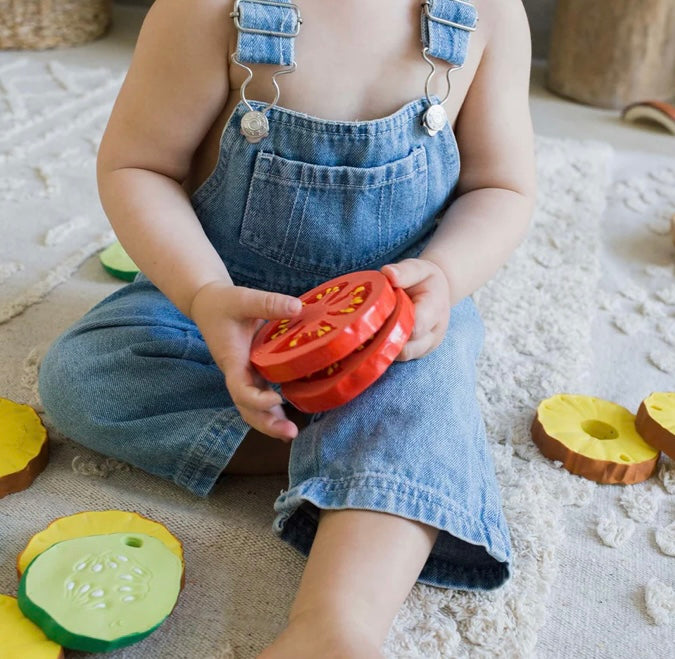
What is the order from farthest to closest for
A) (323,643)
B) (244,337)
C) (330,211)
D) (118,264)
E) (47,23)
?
(47,23)
(118,264)
(330,211)
(244,337)
(323,643)

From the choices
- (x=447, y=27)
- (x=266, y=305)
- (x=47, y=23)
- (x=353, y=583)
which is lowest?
(x=47, y=23)

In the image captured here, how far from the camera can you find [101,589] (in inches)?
19.4

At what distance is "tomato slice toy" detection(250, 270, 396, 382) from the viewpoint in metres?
0.49

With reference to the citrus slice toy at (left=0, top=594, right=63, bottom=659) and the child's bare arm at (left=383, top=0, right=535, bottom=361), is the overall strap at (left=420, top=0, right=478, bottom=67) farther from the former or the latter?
the citrus slice toy at (left=0, top=594, right=63, bottom=659)

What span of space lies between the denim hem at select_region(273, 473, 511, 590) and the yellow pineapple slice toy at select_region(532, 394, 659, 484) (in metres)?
0.14

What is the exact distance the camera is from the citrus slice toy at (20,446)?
610mm

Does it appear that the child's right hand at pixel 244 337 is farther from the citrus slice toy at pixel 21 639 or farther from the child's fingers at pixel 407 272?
the citrus slice toy at pixel 21 639

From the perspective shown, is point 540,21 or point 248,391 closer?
point 248,391

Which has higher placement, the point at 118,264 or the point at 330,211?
the point at 330,211

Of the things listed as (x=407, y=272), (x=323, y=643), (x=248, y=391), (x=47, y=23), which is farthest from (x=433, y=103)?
(x=47, y=23)

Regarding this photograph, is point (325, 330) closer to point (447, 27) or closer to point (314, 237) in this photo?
point (314, 237)

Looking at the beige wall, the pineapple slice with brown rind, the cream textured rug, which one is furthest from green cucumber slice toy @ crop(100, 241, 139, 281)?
the beige wall

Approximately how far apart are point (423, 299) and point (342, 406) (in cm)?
9

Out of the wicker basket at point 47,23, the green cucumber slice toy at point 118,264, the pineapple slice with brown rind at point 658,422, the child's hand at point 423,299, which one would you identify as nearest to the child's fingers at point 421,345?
the child's hand at point 423,299
